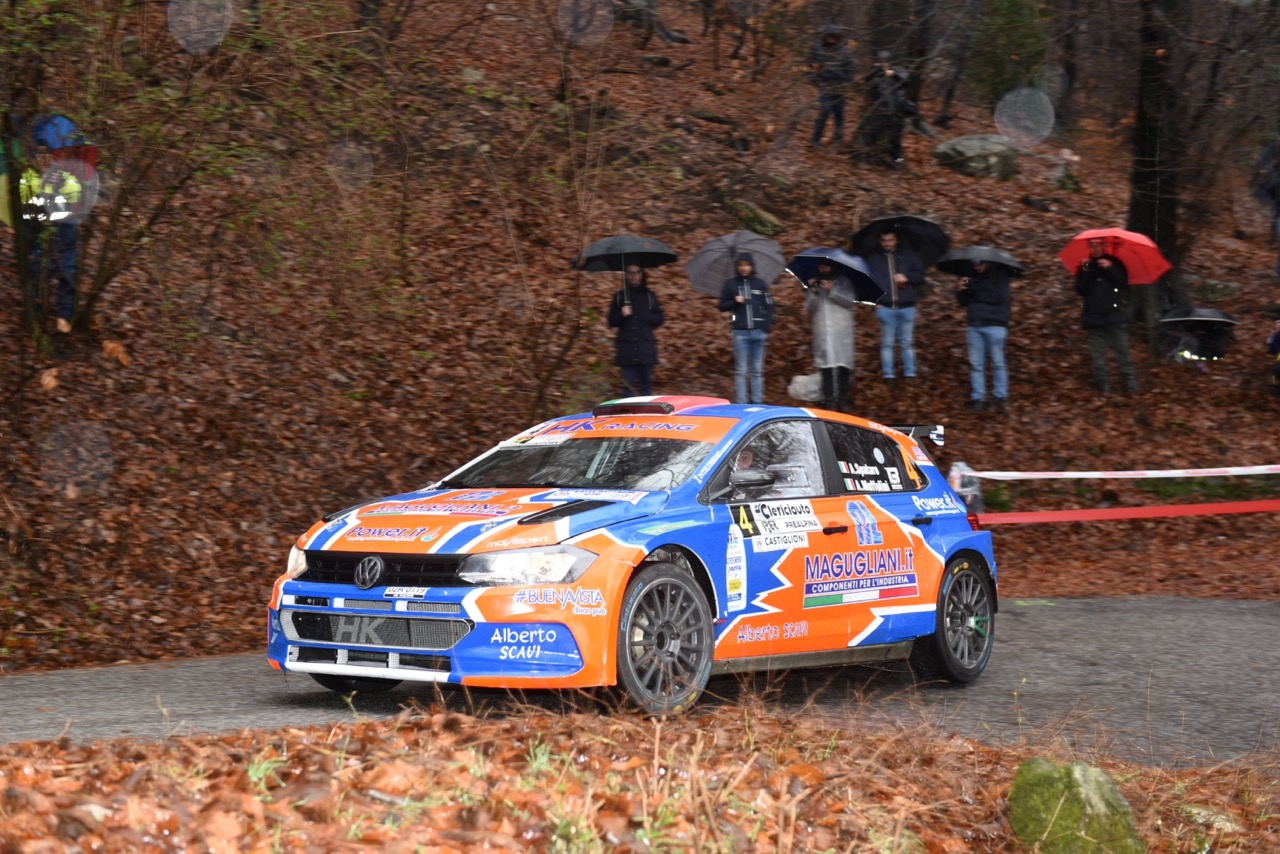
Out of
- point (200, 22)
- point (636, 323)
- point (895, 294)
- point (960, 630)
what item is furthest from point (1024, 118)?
point (960, 630)

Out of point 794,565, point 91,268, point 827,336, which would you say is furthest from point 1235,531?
point 91,268

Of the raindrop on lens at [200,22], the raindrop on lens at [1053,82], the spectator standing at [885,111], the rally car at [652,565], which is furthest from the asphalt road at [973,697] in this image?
the raindrop on lens at [1053,82]

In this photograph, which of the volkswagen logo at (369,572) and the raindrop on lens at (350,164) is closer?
the volkswagen logo at (369,572)

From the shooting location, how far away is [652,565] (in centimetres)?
753

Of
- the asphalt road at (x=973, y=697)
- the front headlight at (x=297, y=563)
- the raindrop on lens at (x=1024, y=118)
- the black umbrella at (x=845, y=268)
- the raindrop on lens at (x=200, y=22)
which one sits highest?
the raindrop on lens at (x=1024, y=118)

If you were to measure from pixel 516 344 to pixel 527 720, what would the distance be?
13712 mm

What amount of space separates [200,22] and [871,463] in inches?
283

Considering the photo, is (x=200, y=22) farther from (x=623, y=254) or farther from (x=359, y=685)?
(x=359, y=685)

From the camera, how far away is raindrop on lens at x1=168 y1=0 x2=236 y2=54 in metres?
12.4

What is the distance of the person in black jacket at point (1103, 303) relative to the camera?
18.9m

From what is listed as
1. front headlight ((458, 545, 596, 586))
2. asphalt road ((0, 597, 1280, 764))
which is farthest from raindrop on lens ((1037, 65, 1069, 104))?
front headlight ((458, 545, 596, 586))

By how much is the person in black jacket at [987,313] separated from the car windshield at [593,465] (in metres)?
10.7

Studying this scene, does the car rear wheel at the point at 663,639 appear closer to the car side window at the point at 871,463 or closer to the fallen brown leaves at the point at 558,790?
the fallen brown leaves at the point at 558,790

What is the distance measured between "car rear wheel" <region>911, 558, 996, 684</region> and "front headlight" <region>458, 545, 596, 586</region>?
3273 mm
